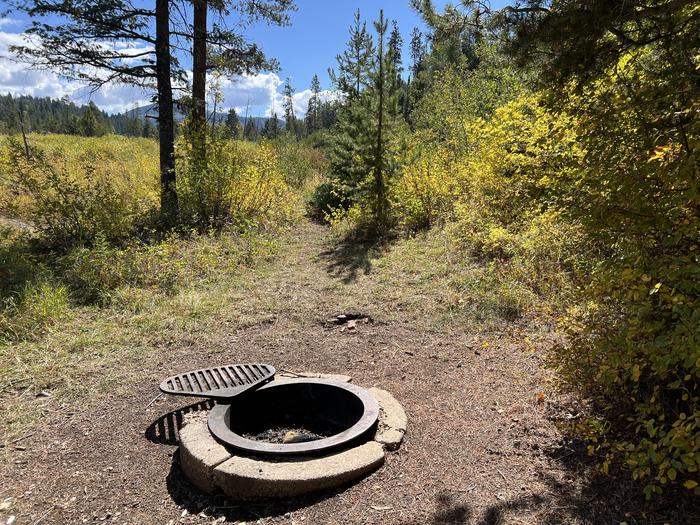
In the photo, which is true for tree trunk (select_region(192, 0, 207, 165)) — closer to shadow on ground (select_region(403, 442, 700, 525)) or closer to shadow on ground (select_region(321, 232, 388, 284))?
shadow on ground (select_region(321, 232, 388, 284))

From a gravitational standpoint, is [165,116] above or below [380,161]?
above

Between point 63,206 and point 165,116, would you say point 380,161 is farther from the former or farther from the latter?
point 63,206

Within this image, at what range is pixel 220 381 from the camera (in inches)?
139

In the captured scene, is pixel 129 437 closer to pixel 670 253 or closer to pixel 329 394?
pixel 329 394

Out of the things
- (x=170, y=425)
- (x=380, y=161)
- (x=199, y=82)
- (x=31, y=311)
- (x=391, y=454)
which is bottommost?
(x=170, y=425)

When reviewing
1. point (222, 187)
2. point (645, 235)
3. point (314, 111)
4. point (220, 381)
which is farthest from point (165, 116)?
point (314, 111)

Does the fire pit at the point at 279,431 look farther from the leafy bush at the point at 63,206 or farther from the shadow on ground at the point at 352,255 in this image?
the leafy bush at the point at 63,206

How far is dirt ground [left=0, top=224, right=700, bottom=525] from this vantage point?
7.38 ft

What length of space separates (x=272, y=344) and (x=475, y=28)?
10.8 feet

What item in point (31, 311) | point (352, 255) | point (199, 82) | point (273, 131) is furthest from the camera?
point (273, 131)

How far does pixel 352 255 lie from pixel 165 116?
4.22 meters

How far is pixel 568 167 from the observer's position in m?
2.39

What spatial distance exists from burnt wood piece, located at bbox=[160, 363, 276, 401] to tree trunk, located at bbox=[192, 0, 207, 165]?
559 cm

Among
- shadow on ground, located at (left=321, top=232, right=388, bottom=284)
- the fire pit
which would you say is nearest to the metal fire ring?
the fire pit
